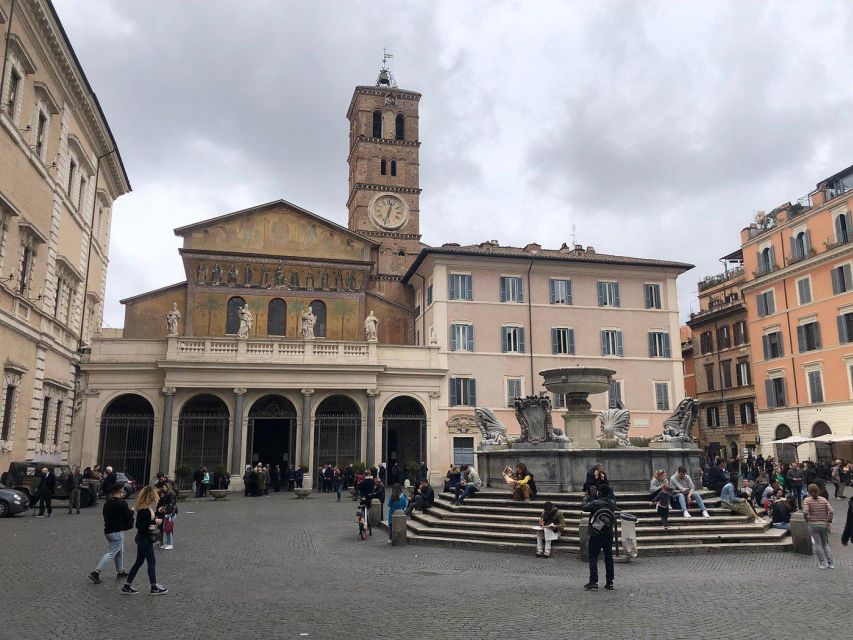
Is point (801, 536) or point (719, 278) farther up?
point (719, 278)

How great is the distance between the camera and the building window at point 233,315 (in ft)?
118

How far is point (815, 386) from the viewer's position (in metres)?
37.1

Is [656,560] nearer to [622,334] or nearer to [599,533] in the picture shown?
[599,533]

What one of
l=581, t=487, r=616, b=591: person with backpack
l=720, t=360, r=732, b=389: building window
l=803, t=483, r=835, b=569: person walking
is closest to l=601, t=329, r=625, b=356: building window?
l=720, t=360, r=732, b=389: building window

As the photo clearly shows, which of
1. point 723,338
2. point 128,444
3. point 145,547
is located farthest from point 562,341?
point 145,547

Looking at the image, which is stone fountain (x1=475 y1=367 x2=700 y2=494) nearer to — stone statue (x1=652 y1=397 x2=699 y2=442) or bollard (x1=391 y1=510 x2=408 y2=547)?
stone statue (x1=652 y1=397 x2=699 y2=442)

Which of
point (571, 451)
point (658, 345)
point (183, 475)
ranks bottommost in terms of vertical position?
point (183, 475)

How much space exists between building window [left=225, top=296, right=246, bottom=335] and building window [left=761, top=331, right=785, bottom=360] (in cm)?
3043

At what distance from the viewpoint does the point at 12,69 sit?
2038 cm

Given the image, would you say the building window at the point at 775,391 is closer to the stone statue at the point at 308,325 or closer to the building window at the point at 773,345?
the building window at the point at 773,345

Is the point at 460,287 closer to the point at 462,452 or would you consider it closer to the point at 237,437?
the point at 462,452

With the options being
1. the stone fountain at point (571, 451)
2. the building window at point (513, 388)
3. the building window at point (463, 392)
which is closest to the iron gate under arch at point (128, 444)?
the building window at point (463, 392)

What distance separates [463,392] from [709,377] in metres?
23.8

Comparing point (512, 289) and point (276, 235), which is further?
point (276, 235)
